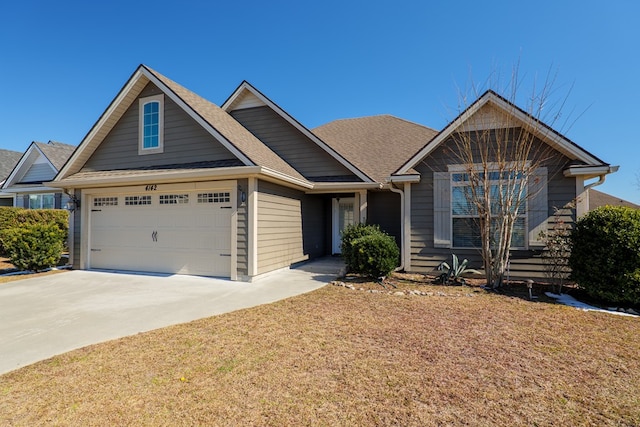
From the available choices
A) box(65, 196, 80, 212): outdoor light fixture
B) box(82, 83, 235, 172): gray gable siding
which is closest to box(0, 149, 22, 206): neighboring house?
box(65, 196, 80, 212): outdoor light fixture

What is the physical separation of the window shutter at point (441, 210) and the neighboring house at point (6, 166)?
885 inches

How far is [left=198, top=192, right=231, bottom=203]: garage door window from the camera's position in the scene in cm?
840

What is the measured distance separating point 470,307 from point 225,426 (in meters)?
5.02

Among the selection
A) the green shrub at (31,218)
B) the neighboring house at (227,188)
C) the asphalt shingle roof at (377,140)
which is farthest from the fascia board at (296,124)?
the green shrub at (31,218)

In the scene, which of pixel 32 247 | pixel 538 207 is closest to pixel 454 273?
pixel 538 207

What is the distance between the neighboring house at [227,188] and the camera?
796 centimetres

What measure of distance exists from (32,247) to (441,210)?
12.2 m

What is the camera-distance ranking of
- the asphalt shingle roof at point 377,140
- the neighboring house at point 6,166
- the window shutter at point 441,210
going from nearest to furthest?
the window shutter at point 441,210 < the asphalt shingle roof at point 377,140 < the neighboring house at point 6,166

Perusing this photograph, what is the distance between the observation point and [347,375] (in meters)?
3.30

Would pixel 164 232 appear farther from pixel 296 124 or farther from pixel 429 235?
pixel 429 235

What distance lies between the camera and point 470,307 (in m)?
5.92

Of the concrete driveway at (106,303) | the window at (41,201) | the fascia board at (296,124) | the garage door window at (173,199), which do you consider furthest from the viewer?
the window at (41,201)

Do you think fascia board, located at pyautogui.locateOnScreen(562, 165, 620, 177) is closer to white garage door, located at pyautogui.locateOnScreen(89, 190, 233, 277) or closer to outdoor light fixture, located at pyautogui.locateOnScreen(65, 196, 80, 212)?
white garage door, located at pyautogui.locateOnScreen(89, 190, 233, 277)

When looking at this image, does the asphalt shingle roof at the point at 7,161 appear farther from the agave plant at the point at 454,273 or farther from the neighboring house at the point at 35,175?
the agave plant at the point at 454,273
